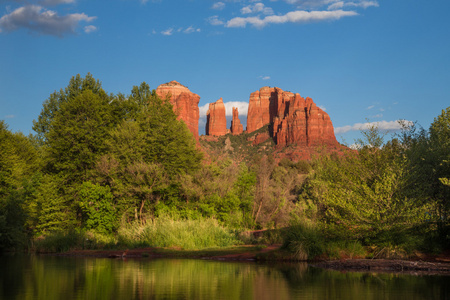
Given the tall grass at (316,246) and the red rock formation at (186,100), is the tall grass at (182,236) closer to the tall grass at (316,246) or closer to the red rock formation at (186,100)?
the tall grass at (316,246)

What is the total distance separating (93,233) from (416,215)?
23.0 m

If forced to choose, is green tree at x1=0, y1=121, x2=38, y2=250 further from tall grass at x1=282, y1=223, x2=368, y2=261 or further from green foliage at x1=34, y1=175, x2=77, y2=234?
tall grass at x1=282, y1=223, x2=368, y2=261

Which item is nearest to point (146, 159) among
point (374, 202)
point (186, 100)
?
point (374, 202)

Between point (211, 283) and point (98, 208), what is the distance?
2260cm

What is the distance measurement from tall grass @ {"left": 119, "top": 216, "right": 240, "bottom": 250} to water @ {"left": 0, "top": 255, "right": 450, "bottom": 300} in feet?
27.8

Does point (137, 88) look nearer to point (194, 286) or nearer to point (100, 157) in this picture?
point (100, 157)

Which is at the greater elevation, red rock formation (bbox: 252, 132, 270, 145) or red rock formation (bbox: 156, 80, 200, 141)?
red rock formation (bbox: 156, 80, 200, 141)

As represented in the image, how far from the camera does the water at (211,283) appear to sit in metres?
12.6

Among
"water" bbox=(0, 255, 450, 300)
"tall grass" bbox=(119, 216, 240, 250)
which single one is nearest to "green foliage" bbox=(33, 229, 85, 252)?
"tall grass" bbox=(119, 216, 240, 250)

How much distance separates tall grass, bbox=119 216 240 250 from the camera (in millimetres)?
28922

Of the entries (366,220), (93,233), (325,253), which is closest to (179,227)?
(93,233)

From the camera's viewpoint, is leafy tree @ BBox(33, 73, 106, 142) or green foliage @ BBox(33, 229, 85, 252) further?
leafy tree @ BBox(33, 73, 106, 142)

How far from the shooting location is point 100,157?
39.2 m

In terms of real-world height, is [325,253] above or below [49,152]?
below
